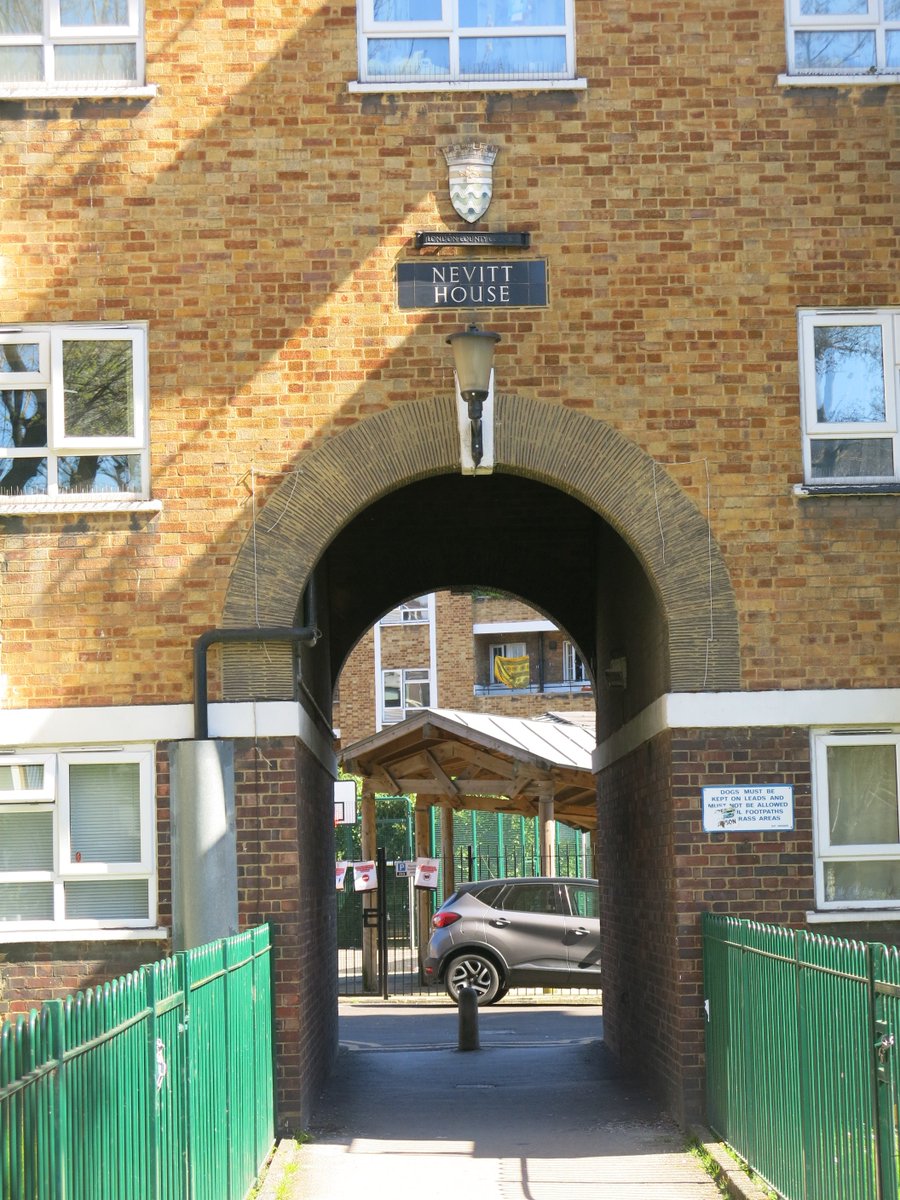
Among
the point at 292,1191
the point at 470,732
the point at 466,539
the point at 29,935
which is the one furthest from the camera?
the point at 470,732

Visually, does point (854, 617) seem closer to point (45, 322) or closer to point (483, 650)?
point (45, 322)

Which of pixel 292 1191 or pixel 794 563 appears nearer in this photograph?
pixel 292 1191

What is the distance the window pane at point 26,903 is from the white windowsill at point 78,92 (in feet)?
18.6

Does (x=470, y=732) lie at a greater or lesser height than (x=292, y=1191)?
greater

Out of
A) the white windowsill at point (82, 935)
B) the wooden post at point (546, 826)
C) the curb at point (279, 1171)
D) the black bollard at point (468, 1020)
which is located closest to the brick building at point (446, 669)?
the wooden post at point (546, 826)

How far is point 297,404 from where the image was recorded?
1285 centimetres

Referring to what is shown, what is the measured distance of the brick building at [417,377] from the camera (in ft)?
41.4

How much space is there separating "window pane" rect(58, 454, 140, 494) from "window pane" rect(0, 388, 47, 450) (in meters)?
0.30

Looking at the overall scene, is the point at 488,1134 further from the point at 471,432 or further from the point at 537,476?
the point at 471,432

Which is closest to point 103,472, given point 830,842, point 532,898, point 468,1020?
point 830,842

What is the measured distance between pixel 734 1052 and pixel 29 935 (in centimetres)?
492

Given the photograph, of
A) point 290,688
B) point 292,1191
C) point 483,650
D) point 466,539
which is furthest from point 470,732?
point 483,650

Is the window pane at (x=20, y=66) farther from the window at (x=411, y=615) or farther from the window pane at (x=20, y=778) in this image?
the window at (x=411, y=615)

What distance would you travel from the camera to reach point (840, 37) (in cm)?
1327
